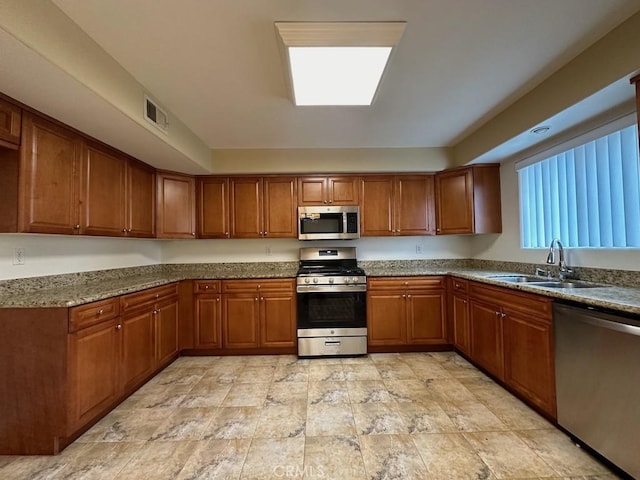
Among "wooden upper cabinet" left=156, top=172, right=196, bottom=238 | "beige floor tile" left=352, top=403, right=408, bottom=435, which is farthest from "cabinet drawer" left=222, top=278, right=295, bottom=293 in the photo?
"beige floor tile" left=352, top=403, right=408, bottom=435

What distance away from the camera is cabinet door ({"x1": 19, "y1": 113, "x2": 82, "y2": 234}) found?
1.89 metres

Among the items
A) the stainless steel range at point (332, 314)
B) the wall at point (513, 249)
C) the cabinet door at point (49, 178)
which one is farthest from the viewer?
the stainless steel range at point (332, 314)

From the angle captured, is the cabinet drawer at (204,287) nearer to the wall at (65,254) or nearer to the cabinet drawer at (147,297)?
the cabinet drawer at (147,297)

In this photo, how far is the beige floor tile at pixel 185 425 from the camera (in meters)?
1.98

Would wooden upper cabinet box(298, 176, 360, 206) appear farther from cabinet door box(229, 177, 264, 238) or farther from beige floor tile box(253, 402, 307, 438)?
beige floor tile box(253, 402, 307, 438)

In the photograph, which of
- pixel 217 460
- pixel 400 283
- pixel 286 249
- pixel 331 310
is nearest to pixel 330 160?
pixel 286 249

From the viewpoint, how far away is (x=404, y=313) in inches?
138

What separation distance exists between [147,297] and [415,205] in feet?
10.2

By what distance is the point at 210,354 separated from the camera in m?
3.51

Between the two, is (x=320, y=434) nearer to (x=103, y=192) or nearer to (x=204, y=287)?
(x=204, y=287)

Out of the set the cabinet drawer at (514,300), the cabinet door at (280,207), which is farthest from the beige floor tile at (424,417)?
the cabinet door at (280,207)

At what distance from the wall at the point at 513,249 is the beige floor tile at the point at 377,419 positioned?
188cm

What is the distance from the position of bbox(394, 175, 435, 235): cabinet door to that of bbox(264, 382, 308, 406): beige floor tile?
2143 mm

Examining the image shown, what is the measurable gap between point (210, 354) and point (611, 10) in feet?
Result: 13.8
